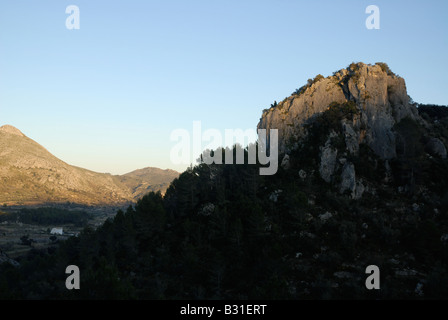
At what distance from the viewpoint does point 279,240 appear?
57969 millimetres

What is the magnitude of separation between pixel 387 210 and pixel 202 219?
39.2 meters

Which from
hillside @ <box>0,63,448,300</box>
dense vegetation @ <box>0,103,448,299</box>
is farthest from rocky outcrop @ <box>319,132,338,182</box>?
dense vegetation @ <box>0,103,448,299</box>

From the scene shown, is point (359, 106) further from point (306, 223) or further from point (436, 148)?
point (306, 223)

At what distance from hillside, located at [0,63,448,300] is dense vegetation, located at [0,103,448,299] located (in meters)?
0.25

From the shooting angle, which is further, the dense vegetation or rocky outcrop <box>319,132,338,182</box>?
rocky outcrop <box>319,132,338,182</box>

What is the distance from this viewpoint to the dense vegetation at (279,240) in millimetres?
46281

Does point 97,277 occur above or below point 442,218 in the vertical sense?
below

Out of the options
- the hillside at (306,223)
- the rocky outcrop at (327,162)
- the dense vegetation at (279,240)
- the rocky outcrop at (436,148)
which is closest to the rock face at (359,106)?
the hillside at (306,223)

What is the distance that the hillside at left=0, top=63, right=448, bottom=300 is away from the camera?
158 ft

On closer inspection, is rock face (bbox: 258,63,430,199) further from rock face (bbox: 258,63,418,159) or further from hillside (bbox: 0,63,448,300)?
hillside (bbox: 0,63,448,300)
